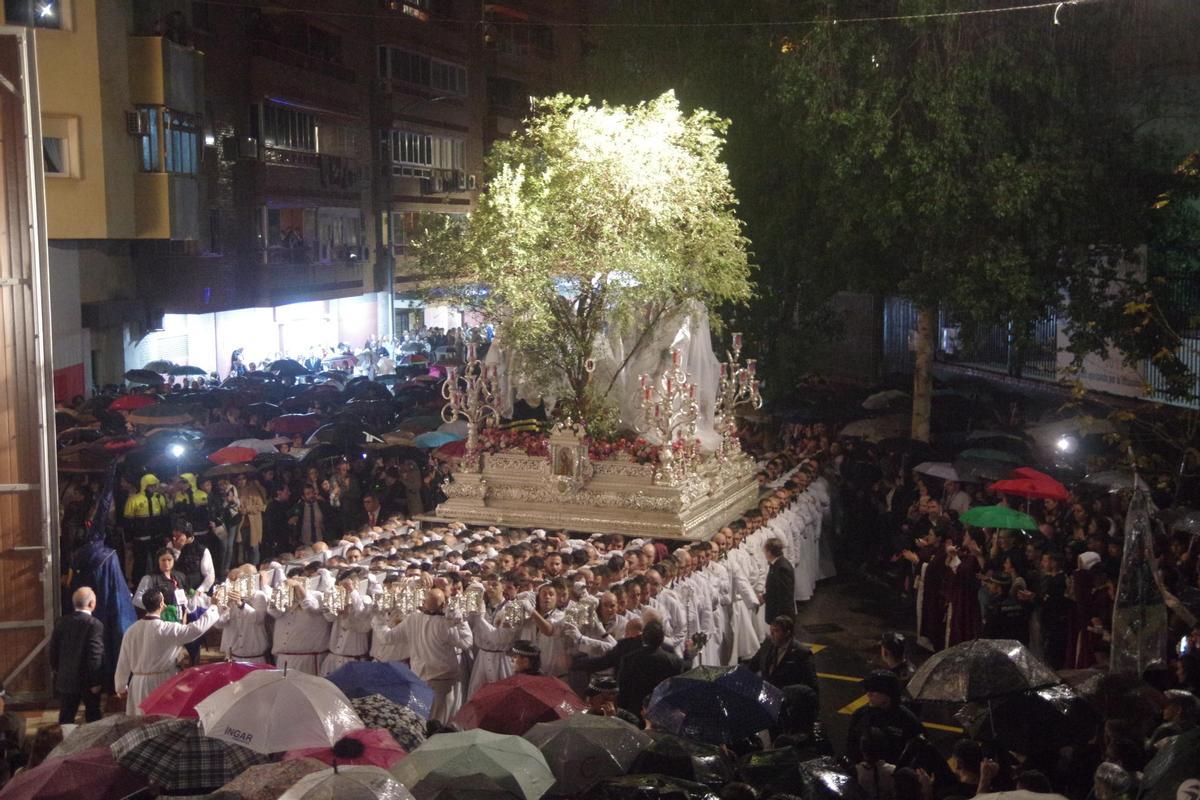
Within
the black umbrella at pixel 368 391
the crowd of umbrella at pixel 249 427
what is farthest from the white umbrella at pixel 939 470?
the black umbrella at pixel 368 391

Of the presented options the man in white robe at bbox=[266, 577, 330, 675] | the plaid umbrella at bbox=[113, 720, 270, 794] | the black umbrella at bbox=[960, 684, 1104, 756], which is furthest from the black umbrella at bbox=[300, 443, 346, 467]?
the black umbrella at bbox=[960, 684, 1104, 756]

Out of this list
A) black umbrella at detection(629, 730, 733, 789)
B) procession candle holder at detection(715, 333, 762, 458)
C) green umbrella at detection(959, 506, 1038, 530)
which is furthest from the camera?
procession candle holder at detection(715, 333, 762, 458)

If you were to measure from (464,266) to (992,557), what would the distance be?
28.5 feet

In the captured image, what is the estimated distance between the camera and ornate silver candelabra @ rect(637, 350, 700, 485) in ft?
61.4

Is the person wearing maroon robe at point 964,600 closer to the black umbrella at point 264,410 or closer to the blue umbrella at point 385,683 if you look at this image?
the blue umbrella at point 385,683

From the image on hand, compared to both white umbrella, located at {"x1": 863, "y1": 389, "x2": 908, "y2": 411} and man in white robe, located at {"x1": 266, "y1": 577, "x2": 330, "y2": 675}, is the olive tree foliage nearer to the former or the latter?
man in white robe, located at {"x1": 266, "y1": 577, "x2": 330, "y2": 675}

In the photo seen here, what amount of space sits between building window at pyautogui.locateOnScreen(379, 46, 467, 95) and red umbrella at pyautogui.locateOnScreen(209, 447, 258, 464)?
31.2 metres

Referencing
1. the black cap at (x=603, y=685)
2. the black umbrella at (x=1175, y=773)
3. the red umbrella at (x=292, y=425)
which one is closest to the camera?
the black umbrella at (x=1175, y=773)

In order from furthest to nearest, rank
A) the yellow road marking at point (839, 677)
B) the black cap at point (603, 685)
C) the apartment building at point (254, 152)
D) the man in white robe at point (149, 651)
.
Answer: the apartment building at point (254, 152) → the yellow road marking at point (839, 677) → the man in white robe at point (149, 651) → the black cap at point (603, 685)

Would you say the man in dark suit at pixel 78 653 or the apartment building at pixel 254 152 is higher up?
the apartment building at pixel 254 152

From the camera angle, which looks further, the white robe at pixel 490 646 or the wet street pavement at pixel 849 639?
the wet street pavement at pixel 849 639

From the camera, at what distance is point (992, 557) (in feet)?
48.6

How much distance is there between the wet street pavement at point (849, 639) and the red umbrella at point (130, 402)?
501 inches

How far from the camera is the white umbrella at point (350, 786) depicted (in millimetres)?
6539
